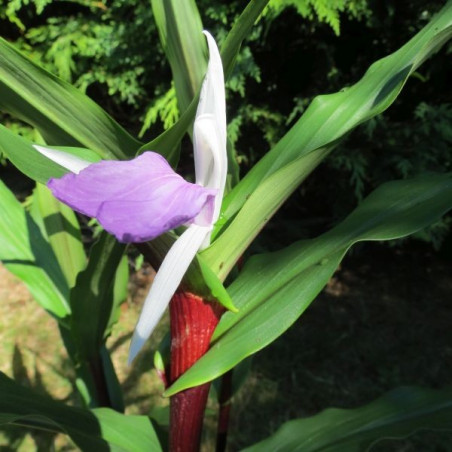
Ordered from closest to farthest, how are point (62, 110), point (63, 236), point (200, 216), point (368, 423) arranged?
point (200, 216) → point (62, 110) → point (368, 423) → point (63, 236)

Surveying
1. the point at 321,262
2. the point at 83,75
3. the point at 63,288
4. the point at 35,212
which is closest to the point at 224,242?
the point at 321,262

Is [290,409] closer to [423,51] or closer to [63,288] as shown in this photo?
[63,288]

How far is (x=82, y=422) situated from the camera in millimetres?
1031

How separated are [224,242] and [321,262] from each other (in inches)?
6.1

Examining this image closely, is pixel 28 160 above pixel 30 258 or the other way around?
above

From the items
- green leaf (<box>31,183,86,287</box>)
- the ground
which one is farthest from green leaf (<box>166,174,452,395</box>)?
the ground

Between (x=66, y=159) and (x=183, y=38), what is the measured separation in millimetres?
383

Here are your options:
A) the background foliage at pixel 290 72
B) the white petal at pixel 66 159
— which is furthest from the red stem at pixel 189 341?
the background foliage at pixel 290 72

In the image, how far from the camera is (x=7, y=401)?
96cm

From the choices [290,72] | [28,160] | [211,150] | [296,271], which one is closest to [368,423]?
[296,271]

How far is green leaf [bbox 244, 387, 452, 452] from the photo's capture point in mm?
1019

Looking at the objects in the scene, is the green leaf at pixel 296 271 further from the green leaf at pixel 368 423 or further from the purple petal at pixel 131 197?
the green leaf at pixel 368 423

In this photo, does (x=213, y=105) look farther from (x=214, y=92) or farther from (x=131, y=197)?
(x=131, y=197)

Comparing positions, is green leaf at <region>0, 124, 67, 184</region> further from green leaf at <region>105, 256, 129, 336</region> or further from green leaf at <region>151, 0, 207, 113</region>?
green leaf at <region>105, 256, 129, 336</region>
